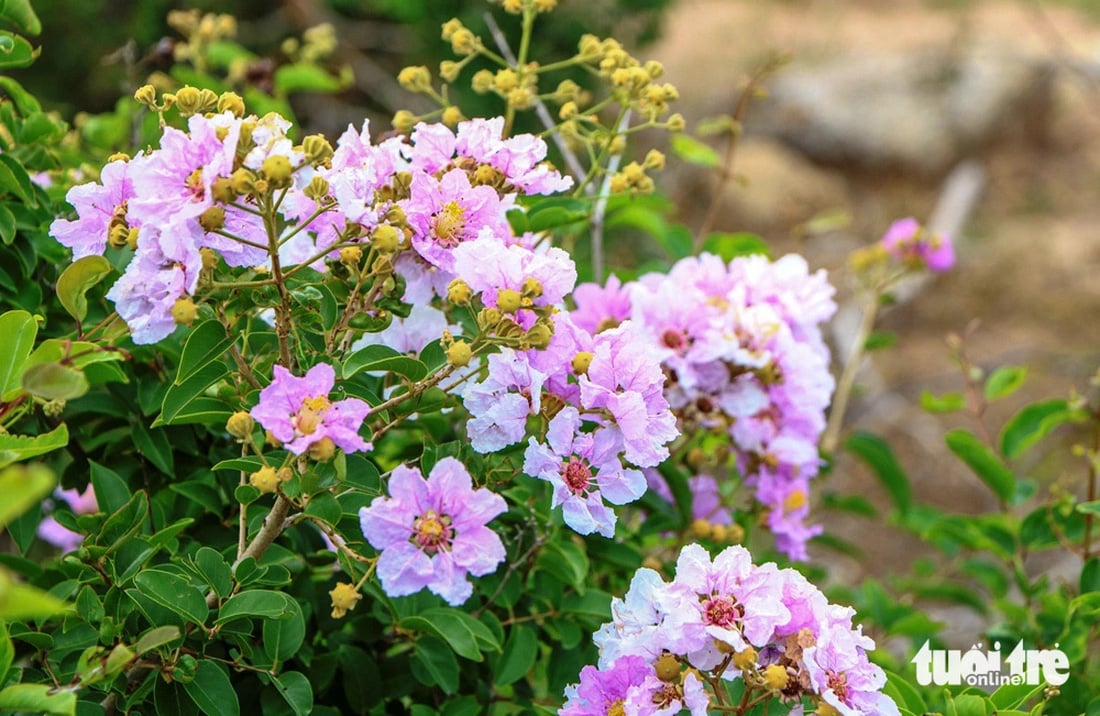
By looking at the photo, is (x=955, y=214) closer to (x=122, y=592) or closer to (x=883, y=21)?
(x=883, y=21)

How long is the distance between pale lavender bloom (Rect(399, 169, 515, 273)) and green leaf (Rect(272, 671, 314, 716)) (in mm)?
372

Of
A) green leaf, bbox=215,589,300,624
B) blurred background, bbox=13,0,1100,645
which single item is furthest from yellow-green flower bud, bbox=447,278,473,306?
blurred background, bbox=13,0,1100,645

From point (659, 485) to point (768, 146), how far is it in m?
4.18

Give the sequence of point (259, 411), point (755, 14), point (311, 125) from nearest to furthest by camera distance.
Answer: point (259, 411) → point (311, 125) → point (755, 14)

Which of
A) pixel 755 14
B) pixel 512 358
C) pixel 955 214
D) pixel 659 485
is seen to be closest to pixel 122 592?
pixel 512 358

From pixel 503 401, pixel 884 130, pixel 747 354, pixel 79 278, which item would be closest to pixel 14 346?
pixel 79 278

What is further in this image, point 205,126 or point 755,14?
point 755,14

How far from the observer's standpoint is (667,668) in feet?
2.75

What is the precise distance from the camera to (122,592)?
931mm

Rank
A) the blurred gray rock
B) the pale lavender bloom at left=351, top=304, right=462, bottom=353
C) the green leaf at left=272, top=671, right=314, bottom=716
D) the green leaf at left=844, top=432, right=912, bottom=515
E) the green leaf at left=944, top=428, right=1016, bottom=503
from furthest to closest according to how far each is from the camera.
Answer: the blurred gray rock < the green leaf at left=844, top=432, right=912, bottom=515 < the green leaf at left=944, top=428, right=1016, bottom=503 < the pale lavender bloom at left=351, top=304, right=462, bottom=353 < the green leaf at left=272, top=671, right=314, bottom=716

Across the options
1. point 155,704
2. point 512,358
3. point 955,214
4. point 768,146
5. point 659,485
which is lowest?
point 155,704

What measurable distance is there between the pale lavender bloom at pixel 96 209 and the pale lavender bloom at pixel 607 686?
540mm

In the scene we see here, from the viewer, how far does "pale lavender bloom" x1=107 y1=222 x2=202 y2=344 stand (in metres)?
0.80

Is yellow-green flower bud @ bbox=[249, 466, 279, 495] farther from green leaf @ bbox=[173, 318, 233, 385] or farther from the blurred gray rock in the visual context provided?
the blurred gray rock
